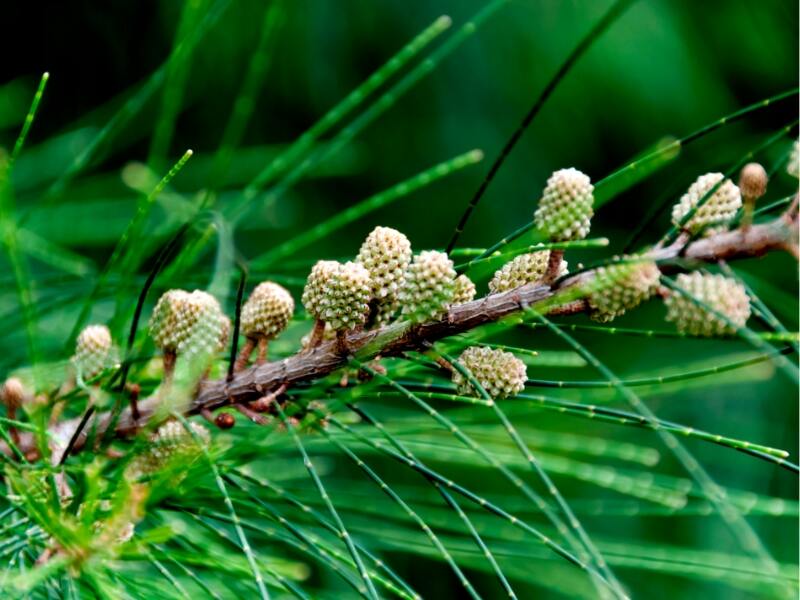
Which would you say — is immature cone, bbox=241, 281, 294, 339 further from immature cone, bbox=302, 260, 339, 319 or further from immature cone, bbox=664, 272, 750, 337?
immature cone, bbox=664, 272, 750, 337

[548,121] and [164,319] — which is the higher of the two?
[548,121]

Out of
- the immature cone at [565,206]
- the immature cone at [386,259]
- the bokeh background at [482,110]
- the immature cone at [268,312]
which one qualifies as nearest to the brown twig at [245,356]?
the immature cone at [268,312]

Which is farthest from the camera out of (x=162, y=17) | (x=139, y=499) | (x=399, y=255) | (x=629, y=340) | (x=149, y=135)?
(x=629, y=340)

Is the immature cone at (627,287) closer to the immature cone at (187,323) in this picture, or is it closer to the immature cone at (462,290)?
the immature cone at (462,290)

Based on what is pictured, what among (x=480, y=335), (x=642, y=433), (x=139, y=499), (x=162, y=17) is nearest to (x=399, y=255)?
(x=480, y=335)

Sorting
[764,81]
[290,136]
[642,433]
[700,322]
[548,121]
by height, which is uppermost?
[290,136]

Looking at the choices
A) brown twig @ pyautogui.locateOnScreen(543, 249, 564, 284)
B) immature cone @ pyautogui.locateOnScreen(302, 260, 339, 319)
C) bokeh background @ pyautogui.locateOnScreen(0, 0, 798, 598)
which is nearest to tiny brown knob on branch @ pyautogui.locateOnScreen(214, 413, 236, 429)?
immature cone @ pyautogui.locateOnScreen(302, 260, 339, 319)

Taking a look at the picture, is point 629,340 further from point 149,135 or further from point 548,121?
point 149,135
